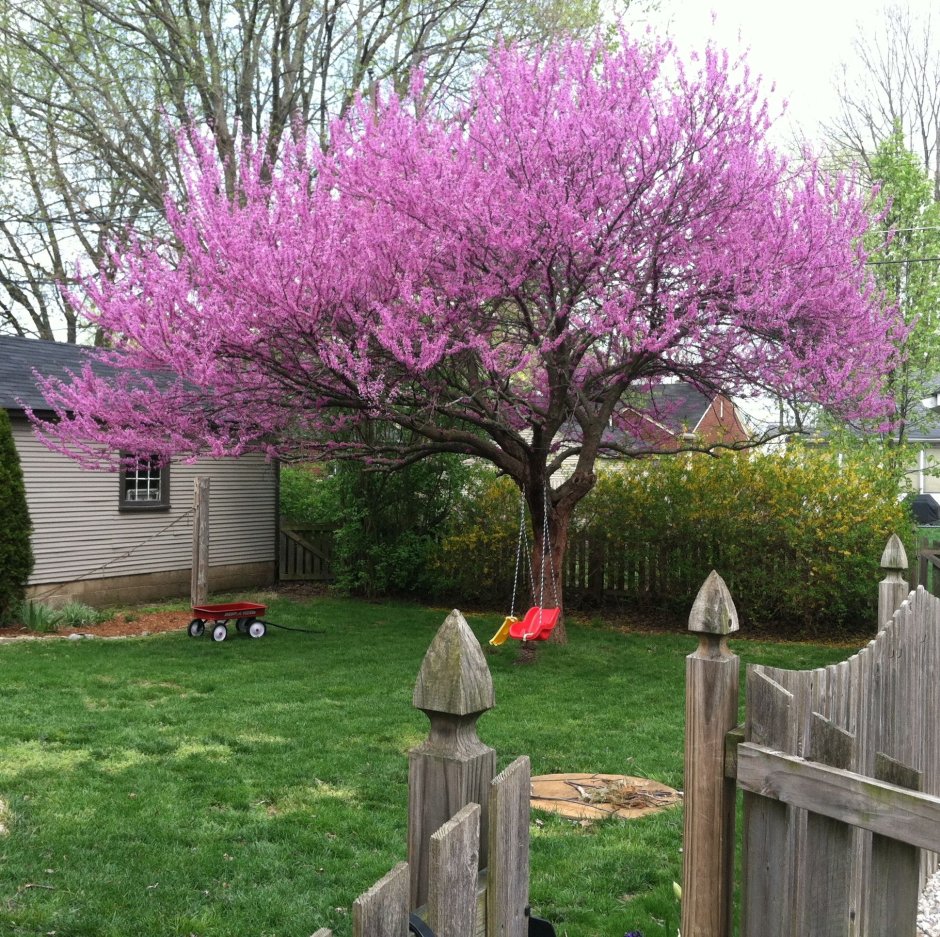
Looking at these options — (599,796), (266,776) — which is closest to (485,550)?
(266,776)

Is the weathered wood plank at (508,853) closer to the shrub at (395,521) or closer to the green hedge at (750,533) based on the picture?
the green hedge at (750,533)

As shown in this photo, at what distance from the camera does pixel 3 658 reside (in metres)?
9.29

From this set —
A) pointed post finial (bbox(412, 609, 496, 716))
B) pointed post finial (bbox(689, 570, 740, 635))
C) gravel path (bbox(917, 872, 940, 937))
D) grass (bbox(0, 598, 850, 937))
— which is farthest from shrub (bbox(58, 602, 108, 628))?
pointed post finial (bbox(412, 609, 496, 716))

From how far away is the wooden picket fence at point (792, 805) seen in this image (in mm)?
1847

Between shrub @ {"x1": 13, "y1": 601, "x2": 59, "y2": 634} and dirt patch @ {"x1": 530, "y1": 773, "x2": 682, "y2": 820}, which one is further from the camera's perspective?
shrub @ {"x1": 13, "y1": 601, "x2": 59, "y2": 634}

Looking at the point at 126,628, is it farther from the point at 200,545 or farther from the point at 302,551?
the point at 302,551

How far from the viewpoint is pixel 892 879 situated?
6.15 ft

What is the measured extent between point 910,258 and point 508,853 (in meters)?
20.5

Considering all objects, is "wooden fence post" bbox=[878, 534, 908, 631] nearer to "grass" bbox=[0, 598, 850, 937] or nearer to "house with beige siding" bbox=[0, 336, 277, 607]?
"grass" bbox=[0, 598, 850, 937]

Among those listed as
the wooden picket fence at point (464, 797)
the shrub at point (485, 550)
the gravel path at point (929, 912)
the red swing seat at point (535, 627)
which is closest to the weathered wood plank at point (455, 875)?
the wooden picket fence at point (464, 797)

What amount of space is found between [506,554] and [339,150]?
638cm

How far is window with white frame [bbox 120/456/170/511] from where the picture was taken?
1460cm

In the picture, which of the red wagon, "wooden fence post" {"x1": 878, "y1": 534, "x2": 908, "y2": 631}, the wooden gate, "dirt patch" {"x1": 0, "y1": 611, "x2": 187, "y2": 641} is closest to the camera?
"wooden fence post" {"x1": 878, "y1": 534, "x2": 908, "y2": 631}

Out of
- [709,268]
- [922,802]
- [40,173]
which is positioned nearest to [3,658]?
[709,268]
